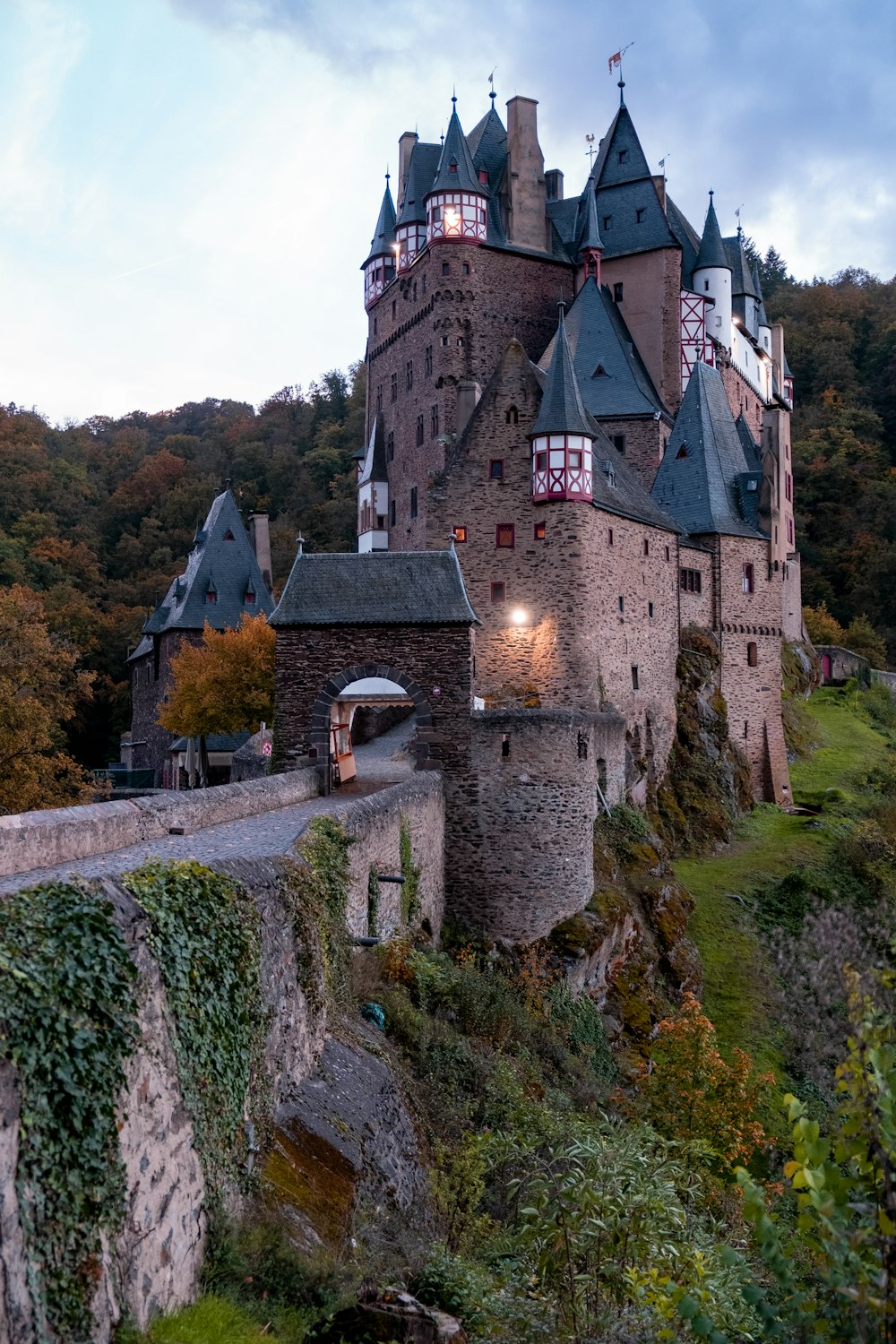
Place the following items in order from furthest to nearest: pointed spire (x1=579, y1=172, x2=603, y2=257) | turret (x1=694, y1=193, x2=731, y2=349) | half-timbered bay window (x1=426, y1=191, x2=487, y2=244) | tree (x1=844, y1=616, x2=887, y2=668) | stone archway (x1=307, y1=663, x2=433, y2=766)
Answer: tree (x1=844, y1=616, x2=887, y2=668) < turret (x1=694, y1=193, x2=731, y2=349) < pointed spire (x1=579, y1=172, x2=603, y2=257) < half-timbered bay window (x1=426, y1=191, x2=487, y2=244) < stone archway (x1=307, y1=663, x2=433, y2=766)

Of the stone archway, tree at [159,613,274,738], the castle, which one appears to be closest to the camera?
the stone archway

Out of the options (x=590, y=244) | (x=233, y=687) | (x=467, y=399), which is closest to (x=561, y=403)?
(x=467, y=399)

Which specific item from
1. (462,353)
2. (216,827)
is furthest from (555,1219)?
(462,353)

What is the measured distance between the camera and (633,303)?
43906 millimetres

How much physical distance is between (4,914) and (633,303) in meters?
41.7

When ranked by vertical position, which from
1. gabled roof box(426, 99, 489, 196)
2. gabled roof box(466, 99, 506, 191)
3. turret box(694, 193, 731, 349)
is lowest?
turret box(694, 193, 731, 349)

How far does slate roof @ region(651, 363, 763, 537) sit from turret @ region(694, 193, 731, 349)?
15.6 feet

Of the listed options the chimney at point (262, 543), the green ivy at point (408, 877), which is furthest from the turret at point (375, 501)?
the green ivy at point (408, 877)

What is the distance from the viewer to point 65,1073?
5414mm

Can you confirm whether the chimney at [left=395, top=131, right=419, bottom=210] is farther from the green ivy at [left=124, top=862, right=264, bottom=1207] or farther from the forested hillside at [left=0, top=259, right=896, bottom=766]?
the green ivy at [left=124, top=862, right=264, bottom=1207]

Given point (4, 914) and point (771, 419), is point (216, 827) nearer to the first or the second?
point (4, 914)

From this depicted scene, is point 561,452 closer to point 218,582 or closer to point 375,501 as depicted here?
point 375,501

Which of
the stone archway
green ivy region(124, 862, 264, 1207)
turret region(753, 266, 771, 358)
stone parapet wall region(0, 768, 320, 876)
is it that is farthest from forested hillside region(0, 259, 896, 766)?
green ivy region(124, 862, 264, 1207)

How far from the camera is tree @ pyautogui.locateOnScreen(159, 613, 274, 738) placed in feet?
109
